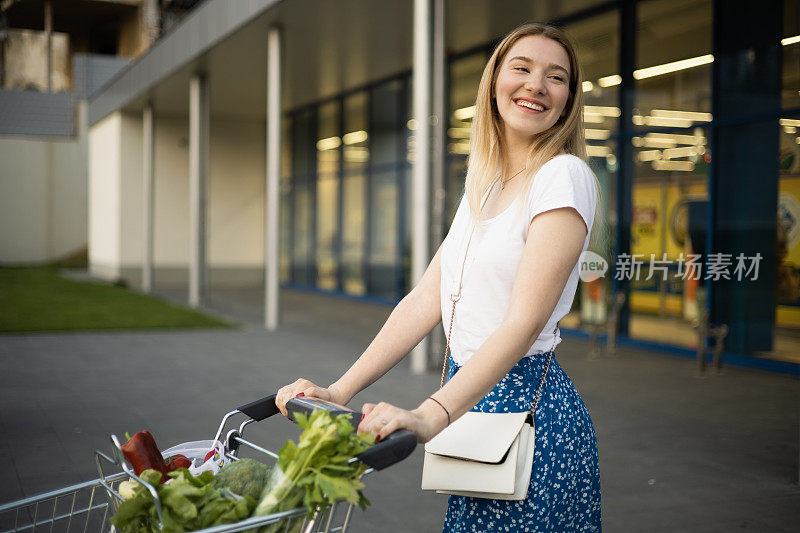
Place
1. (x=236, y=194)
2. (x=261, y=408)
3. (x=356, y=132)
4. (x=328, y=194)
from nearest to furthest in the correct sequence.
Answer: (x=261, y=408) → (x=356, y=132) → (x=328, y=194) → (x=236, y=194)

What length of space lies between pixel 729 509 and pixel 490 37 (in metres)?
10.2

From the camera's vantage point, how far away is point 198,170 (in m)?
16.9

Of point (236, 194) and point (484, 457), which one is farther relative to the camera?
point (236, 194)

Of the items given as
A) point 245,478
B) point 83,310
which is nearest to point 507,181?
point 245,478

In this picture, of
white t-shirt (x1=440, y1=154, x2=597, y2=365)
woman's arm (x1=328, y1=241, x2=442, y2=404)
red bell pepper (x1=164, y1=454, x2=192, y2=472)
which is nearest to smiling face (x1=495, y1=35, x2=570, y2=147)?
white t-shirt (x1=440, y1=154, x2=597, y2=365)

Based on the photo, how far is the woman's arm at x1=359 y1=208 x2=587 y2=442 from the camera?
1.65m

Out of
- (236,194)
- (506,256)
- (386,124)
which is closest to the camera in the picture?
(506,256)

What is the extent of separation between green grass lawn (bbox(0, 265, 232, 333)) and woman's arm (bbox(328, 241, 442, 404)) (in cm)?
1123

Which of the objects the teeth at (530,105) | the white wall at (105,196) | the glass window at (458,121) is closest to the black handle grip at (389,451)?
the teeth at (530,105)

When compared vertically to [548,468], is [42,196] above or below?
above

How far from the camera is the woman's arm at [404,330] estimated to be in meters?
2.05

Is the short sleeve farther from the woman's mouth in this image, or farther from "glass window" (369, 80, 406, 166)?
"glass window" (369, 80, 406, 166)

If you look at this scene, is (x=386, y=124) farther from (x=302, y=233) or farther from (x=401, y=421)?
(x=401, y=421)

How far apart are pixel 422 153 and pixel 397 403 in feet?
9.55
